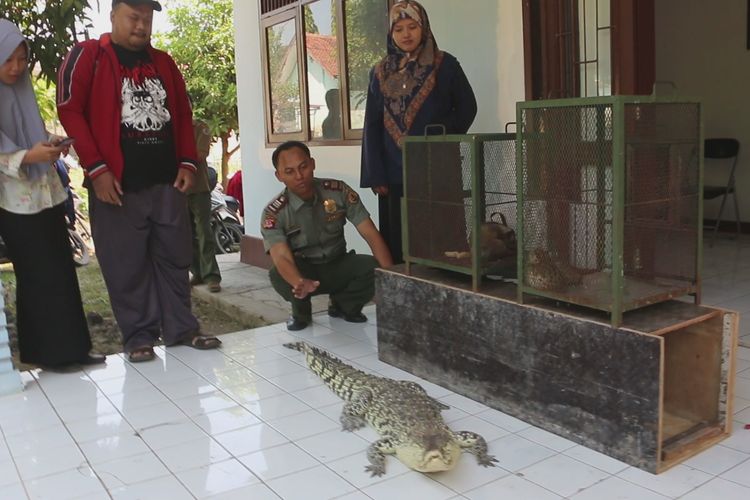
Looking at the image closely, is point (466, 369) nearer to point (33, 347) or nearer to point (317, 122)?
point (33, 347)

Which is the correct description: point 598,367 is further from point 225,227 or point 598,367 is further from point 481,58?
point 225,227

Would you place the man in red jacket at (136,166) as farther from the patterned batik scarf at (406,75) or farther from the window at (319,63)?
the window at (319,63)

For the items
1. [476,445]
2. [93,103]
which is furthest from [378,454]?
[93,103]

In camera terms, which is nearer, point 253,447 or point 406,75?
point 253,447

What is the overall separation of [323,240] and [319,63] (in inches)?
85.1

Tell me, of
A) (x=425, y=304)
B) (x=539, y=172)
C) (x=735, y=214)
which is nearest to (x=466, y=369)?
(x=425, y=304)

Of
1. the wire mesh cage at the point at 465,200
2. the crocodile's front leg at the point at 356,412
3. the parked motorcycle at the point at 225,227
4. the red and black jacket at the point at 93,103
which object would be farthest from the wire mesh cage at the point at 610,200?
the parked motorcycle at the point at 225,227

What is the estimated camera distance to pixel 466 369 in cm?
283

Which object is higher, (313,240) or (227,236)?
(313,240)

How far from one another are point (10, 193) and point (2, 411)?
0.94m

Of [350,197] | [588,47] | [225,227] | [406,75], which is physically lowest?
[225,227]

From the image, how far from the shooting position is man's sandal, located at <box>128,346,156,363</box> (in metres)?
3.54

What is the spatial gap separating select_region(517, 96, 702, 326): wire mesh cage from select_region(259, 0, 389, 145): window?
2568mm

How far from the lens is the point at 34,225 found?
3.23m
